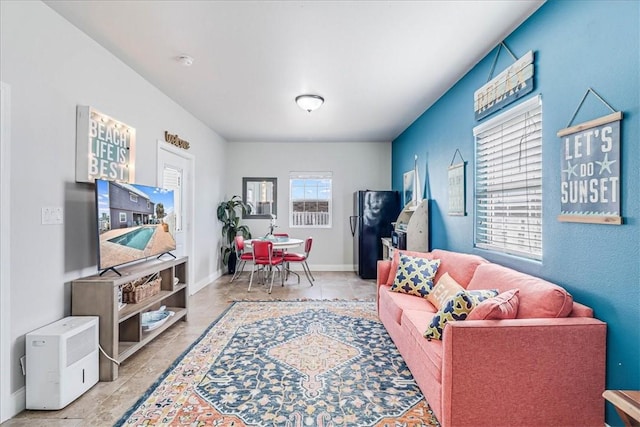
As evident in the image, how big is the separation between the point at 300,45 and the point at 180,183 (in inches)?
109

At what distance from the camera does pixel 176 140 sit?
4.19m

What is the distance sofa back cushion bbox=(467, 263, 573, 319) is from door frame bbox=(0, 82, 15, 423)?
3111 mm

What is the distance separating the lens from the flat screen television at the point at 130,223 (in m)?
2.42

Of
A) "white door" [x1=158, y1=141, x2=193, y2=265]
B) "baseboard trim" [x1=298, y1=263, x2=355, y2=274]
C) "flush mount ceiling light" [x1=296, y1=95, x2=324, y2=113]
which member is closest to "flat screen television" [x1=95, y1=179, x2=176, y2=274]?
"white door" [x1=158, y1=141, x2=193, y2=265]

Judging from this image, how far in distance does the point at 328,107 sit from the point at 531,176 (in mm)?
2734

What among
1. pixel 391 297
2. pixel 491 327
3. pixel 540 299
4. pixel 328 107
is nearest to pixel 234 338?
pixel 391 297

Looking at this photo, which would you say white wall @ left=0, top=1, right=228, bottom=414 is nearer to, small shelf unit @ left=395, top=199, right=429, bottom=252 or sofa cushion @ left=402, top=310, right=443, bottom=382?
sofa cushion @ left=402, top=310, right=443, bottom=382

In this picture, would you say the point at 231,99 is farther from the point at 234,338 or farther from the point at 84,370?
the point at 84,370

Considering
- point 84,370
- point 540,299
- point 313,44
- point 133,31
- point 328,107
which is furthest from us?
point 328,107

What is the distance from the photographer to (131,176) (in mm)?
3084

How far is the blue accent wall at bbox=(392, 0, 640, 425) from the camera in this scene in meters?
1.59

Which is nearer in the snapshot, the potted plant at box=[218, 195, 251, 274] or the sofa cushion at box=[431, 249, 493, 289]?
the sofa cushion at box=[431, 249, 493, 289]

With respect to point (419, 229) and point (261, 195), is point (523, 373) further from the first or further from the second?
point (261, 195)

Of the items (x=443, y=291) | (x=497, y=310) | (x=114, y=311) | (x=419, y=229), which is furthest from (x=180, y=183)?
(x=497, y=310)
